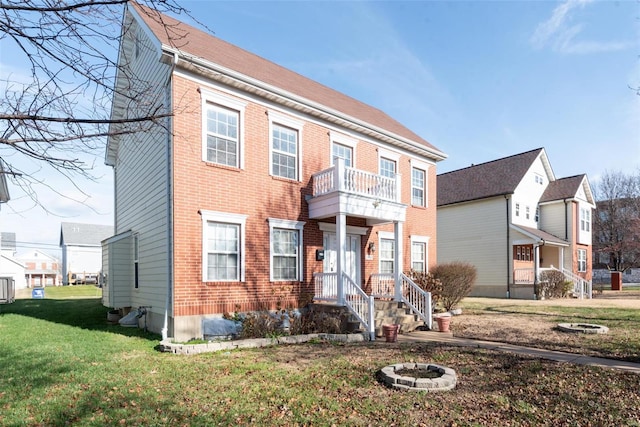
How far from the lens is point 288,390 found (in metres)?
6.12

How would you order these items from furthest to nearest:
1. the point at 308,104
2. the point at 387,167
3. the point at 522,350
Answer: the point at 387,167 < the point at 308,104 < the point at 522,350

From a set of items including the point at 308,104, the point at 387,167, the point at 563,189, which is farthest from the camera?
the point at 563,189

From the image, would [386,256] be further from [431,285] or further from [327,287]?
[327,287]

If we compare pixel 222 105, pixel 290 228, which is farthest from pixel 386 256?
pixel 222 105

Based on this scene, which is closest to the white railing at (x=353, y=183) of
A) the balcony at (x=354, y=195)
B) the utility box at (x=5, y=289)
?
the balcony at (x=354, y=195)

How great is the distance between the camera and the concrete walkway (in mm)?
7896

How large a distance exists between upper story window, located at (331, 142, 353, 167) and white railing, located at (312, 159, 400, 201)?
51.8 inches

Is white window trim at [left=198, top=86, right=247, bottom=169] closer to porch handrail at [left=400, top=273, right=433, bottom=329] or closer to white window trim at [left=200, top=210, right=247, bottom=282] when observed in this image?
white window trim at [left=200, top=210, right=247, bottom=282]

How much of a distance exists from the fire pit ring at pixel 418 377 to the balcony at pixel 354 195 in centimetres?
580

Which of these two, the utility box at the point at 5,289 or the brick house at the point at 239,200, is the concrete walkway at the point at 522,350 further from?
the utility box at the point at 5,289

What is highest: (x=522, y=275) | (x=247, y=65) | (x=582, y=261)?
(x=247, y=65)

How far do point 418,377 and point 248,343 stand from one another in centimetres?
434

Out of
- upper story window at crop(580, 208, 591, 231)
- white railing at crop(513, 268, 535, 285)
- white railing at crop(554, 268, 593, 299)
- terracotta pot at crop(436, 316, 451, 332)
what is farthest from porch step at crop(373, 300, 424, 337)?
upper story window at crop(580, 208, 591, 231)

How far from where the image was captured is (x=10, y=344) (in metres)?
9.41
